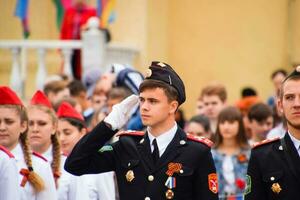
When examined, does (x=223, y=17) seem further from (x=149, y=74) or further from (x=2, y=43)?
(x=149, y=74)

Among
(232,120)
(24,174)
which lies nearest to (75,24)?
(232,120)

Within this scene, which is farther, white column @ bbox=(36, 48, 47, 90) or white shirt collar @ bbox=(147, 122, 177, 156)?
white column @ bbox=(36, 48, 47, 90)

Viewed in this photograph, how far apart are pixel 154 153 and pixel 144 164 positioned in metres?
0.10

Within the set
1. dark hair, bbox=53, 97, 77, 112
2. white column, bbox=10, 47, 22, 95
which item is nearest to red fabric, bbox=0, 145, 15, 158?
dark hair, bbox=53, 97, 77, 112

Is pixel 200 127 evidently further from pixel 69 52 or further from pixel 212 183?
pixel 69 52

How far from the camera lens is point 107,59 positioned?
18.3 m

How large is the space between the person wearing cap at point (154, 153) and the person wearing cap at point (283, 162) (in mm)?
308

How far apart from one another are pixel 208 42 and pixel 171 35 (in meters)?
0.61

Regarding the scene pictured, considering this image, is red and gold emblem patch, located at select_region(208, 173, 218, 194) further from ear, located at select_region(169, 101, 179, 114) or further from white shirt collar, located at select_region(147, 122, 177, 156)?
ear, located at select_region(169, 101, 179, 114)

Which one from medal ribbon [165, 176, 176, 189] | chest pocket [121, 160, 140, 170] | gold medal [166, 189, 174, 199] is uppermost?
chest pocket [121, 160, 140, 170]

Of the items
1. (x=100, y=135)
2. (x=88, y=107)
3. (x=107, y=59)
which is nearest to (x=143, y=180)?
(x=100, y=135)

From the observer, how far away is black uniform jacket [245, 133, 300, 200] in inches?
314

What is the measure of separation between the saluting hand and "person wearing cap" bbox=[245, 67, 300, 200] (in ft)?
2.93

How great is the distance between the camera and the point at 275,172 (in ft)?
26.3
